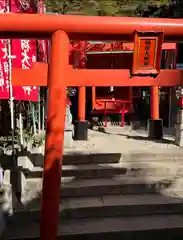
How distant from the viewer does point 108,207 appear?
6152mm

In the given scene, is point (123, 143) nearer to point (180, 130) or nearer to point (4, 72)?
point (180, 130)

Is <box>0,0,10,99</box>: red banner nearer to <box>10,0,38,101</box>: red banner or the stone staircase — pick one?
<box>10,0,38,101</box>: red banner

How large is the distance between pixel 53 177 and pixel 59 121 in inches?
27.7

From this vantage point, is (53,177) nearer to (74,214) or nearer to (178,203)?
(74,214)

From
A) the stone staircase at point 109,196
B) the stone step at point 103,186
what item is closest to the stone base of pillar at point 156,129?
the stone staircase at point 109,196

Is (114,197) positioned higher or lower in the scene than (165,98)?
lower

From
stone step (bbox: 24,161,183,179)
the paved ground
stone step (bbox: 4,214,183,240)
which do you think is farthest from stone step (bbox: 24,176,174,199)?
the paved ground

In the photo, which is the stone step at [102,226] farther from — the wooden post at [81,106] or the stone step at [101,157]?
the wooden post at [81,106]

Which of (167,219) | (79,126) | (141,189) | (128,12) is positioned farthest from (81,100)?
(167,219)

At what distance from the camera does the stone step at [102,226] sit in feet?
17.9

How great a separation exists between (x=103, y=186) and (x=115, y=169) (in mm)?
682

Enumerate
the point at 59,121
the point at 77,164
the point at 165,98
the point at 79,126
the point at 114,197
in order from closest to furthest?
the point at 59,121 → the point at 114,197 → the point at 77,164 → the point at 79,126 → the point at 165,98

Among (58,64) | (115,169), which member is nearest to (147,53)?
(58,64)

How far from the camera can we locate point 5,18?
430 cm
